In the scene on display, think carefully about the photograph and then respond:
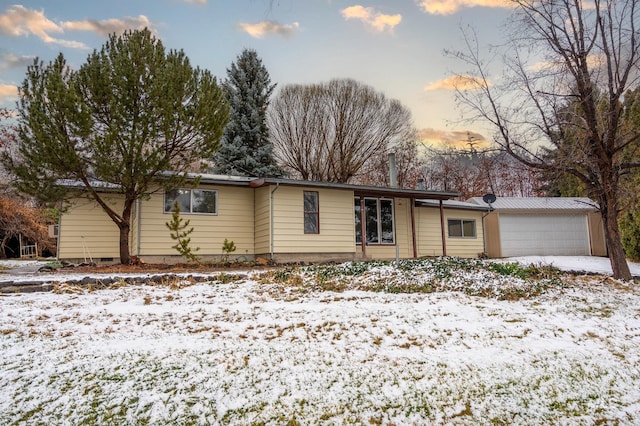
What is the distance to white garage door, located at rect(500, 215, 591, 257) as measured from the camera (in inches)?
715

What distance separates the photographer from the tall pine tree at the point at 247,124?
21609 mm

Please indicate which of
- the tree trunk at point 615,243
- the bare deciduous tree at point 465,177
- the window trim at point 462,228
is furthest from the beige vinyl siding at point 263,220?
the bare deciduous tree at point 465,177

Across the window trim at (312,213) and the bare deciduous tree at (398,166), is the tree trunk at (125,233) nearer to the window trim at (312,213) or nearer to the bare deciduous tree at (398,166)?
the window trim at (312,213)

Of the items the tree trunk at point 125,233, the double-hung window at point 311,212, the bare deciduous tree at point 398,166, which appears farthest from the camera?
the bare deciduous tree at point 398,166

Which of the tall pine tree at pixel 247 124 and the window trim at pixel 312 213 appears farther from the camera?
the tall pine tree at pixel 247 124

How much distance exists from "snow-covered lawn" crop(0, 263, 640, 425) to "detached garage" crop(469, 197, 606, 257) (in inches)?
504

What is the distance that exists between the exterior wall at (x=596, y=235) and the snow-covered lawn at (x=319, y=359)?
15404 millimetres

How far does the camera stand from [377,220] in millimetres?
15227

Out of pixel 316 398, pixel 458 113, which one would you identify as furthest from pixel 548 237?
pixel 316 398

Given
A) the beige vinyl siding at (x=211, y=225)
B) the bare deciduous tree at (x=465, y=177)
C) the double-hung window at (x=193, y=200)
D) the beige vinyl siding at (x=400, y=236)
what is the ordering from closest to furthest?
1. the beige vinyl siding at (x=211, y=225)
2. the double-hung window at (x=193, y=200)
3. the beige vinyl siding at (x=400, y=236)
4. the bare deciduous tree at (x=465, y=177)

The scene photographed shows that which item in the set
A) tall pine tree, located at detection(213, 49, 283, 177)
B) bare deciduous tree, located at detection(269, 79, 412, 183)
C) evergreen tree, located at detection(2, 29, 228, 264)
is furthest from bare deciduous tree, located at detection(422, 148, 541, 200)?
evergreen tree, located at detection(2, 29, 228, 264)

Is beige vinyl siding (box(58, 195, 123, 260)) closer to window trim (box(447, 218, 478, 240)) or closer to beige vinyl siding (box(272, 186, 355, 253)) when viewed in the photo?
beige vinyl siding (box(272, 186, 355, 253))

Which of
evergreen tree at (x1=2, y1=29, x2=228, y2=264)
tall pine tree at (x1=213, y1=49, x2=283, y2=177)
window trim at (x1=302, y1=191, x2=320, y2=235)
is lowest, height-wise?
window trim at (x1=302, y1=191, x2=320, y2=235)

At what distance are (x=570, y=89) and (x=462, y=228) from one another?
901cm
